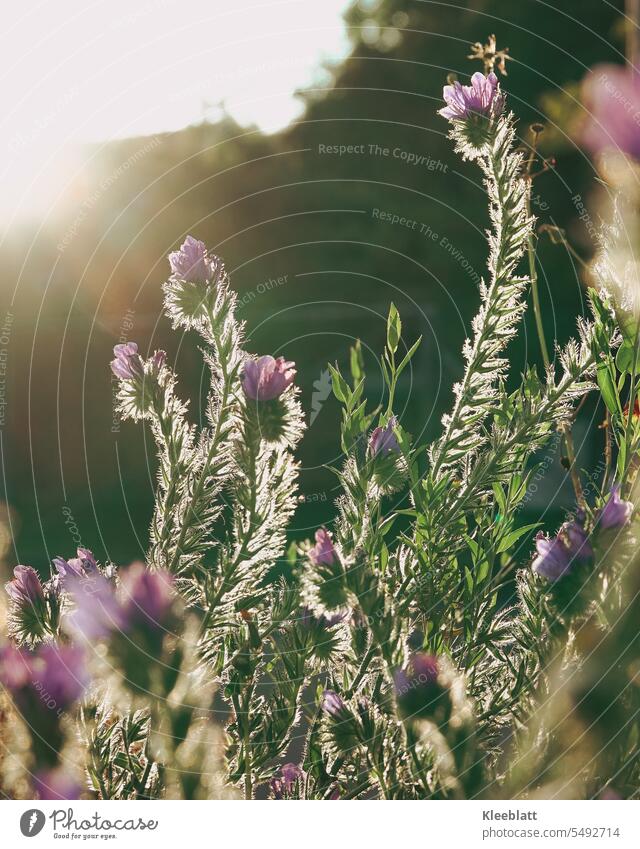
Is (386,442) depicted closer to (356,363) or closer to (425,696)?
(356,363)

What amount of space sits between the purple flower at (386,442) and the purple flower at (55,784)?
0.67 metres

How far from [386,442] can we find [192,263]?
16.5 inches

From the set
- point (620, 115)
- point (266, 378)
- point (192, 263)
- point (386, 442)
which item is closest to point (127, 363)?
point (192, 263)

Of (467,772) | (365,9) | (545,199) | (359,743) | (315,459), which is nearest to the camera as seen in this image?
(467,772)

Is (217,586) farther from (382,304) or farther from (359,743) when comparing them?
(382,304)

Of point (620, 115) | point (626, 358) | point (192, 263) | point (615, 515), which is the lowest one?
point (615, 515)

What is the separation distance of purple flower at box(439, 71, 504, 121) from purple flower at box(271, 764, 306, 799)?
1097 millimetres

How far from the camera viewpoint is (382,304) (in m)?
6.47

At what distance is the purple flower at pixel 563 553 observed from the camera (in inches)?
39.2

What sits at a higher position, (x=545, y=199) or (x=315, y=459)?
(x=545, y=199)

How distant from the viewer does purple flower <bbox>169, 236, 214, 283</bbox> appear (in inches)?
46.8

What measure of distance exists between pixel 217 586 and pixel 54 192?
1.06 metres

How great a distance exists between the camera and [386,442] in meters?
1.24
